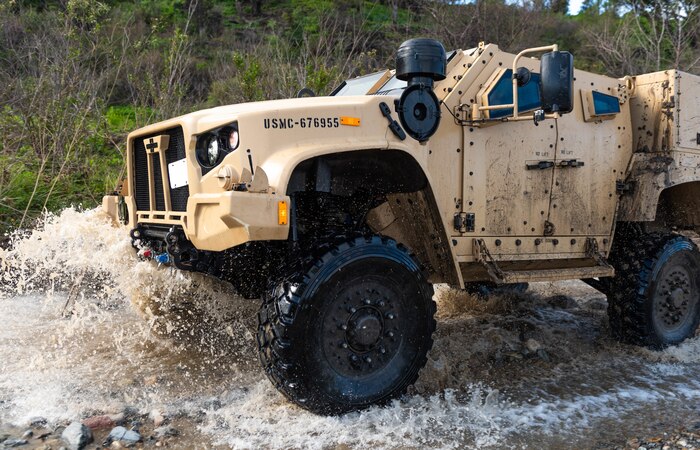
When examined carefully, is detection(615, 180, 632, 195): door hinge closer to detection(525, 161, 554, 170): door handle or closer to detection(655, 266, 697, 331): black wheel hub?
detection(655, 266, 697, 331): black wheel hub

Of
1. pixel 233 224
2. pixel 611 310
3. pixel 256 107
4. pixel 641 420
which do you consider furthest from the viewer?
pixel 611 310

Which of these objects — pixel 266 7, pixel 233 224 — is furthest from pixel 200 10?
pixel 233 224

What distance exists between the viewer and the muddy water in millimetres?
3158

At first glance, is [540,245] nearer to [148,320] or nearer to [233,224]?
[233,224]

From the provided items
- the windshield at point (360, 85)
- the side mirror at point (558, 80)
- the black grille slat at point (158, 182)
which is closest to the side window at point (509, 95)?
the side mirror at point (558, 80)

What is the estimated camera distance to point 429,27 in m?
17.4

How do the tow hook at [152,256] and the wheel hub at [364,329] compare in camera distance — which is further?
the tow hook at [152,256]

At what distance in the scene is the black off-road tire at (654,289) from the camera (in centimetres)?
486

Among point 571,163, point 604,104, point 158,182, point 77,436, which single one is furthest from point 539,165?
Answer: point 77,436

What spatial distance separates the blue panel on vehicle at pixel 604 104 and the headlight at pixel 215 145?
2.93 m

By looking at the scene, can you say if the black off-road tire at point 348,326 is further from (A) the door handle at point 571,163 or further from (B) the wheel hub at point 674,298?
(B) the wheel hub at point 674,298

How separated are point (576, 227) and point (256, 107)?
2.75 meters

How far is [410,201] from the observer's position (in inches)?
148

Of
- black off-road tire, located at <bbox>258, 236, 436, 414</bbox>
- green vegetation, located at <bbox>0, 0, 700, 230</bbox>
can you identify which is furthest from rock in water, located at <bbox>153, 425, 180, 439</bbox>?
green vegetation, located at <bbox>0, 0, 700, 230</bbox>
